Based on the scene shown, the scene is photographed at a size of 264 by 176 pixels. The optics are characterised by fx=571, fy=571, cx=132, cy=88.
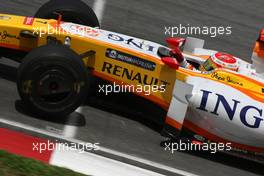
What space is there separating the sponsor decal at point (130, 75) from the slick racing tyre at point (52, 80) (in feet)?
1.99

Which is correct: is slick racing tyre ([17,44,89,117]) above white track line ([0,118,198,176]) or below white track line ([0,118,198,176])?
above

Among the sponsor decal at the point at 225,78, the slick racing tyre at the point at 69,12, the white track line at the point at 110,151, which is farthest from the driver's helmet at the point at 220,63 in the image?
the slick racing tyre at the point at 69,12

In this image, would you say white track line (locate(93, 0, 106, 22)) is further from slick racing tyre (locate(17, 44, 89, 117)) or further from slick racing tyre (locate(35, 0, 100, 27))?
slick racing tyre (locate(17, 44, 89, 117))

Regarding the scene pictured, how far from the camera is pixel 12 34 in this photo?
25.2 ft

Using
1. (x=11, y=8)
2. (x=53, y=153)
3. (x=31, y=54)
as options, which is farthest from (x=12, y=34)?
(x=11, y=8)

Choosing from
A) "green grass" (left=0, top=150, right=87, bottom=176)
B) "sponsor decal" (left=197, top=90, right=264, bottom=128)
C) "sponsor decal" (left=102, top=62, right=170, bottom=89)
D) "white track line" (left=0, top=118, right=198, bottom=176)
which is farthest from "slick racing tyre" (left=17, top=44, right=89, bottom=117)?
"sponsor decal" (left=197, top=90, right=264, bottom=128)

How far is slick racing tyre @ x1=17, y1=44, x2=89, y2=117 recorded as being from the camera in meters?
6.97

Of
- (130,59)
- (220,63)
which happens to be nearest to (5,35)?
(130,59)

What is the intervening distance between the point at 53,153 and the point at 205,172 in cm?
201

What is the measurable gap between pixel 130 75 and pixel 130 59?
0.21m

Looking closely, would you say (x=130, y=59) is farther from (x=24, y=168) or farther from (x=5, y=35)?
(x=24, y=168)

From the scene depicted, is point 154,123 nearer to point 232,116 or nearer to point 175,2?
point 232,116

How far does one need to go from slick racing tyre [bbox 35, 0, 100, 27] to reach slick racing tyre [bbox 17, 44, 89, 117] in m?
1.32

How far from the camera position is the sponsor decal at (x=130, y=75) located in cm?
764
